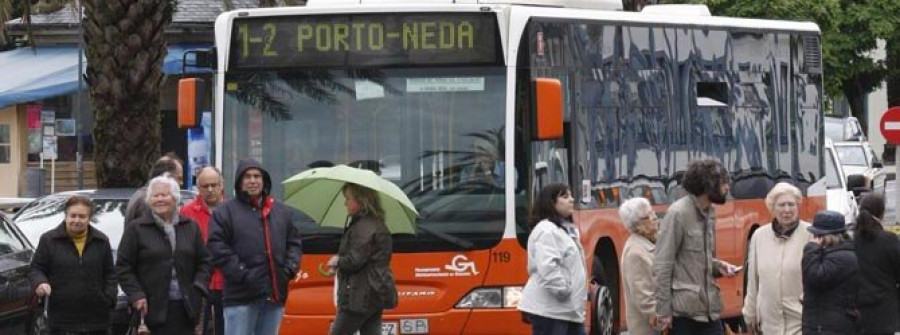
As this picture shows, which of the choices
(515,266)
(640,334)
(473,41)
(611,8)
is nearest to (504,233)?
(515,266)

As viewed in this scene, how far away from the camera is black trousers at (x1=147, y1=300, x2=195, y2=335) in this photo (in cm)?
1185

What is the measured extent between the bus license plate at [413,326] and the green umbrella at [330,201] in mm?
894

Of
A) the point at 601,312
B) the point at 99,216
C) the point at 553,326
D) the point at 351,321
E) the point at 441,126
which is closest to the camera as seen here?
the point at 553,326

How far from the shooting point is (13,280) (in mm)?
13789

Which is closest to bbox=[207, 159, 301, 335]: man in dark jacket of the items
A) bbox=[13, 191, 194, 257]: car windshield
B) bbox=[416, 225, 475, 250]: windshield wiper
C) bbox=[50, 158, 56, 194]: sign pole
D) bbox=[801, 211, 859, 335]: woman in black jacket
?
bbox=[416, 225, 475, 250]: windshield wiper

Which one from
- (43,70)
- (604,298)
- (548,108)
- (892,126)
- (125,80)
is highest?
(43,70)

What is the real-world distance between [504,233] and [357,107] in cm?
140

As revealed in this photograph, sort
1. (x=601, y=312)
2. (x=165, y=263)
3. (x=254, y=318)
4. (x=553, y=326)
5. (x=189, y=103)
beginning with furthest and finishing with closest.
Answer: (x=601, y=312), (x=189, y=103), (x=254, y=318), (x=165, y=263), (x=553, y=326)

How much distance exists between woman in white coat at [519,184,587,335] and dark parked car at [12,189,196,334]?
5272mm

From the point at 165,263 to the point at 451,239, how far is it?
2.80 m

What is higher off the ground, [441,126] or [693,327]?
[441,126]

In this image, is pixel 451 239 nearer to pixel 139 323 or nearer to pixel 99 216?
pixel 139 323


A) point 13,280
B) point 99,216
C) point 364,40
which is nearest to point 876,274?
point 364,40

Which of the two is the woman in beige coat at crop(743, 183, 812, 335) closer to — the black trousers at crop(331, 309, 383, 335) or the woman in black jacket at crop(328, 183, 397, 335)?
the woman in black jacket at crop(328, 183, 397, 335)
